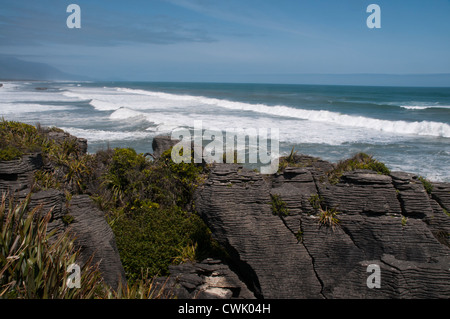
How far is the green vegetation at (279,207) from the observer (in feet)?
21.1

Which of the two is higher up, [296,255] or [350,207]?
[350,207]

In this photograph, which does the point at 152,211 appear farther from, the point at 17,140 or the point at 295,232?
the point at 295,232

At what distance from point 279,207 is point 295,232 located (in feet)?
1.71

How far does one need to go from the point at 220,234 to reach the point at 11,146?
477 cm

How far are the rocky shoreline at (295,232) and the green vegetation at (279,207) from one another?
2cm

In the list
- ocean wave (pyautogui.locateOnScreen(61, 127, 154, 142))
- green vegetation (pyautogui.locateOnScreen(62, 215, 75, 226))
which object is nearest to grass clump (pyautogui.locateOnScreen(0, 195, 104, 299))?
green vegetation (pyautogui.locateOnScreen(62, 215, 75, 226))

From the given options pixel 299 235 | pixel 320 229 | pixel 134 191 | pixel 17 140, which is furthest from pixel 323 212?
pixel 17 140

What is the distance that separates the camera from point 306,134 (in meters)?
26.7

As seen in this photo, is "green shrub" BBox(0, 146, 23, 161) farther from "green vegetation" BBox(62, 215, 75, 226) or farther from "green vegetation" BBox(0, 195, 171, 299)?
"green vegetation" BBox(0, 195, 171, 299)

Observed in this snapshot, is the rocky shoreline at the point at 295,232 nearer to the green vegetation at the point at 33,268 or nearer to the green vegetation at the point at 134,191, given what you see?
the green vegetation at the point at 134,191

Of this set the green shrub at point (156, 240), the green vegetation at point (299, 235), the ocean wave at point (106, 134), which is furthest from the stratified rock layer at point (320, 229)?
the ocean wave at point (106, 134)

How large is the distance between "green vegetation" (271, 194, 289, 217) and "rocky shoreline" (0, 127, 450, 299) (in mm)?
18

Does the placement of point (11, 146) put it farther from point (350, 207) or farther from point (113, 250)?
point (350, 207)
